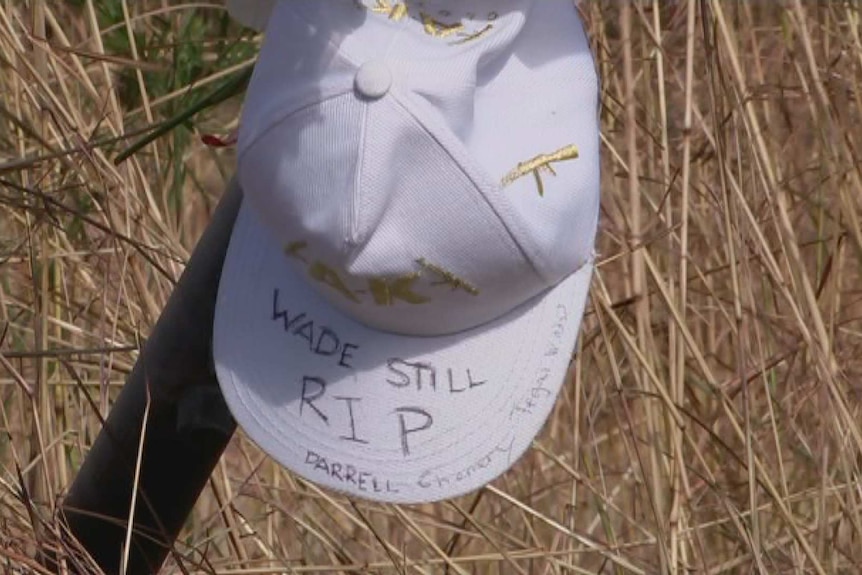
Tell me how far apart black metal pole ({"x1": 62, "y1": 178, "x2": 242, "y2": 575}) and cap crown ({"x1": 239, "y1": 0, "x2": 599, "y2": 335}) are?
0.06 meters

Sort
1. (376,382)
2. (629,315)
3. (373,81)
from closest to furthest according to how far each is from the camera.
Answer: (373,81)
(376,382)
(629,315)

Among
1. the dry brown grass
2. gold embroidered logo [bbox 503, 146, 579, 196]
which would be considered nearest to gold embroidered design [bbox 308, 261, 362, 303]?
gold embroidered logo [bbox 503, 146, 579, 196]

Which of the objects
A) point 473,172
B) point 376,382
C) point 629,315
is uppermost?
point 473,172

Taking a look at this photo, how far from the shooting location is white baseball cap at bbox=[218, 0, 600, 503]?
93cm

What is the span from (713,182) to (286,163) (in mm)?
898

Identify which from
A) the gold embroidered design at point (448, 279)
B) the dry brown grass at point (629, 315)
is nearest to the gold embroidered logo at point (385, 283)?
the gold embroidered design at point (448, 279)

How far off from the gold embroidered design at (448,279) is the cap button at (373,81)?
0.10m

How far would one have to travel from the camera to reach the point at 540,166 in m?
0.98

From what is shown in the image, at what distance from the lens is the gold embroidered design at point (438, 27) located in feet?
3.12

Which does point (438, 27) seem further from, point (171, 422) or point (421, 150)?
point (171, 422)

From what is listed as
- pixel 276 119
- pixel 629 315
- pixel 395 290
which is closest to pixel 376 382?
pixel 395 290

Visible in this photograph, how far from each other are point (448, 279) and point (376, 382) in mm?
86

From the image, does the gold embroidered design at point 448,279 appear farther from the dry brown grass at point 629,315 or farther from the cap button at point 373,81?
the dry brown grass at point 629,315

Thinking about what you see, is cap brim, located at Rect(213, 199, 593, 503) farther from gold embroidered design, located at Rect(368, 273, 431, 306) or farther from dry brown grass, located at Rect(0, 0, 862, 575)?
dry brown grass, located at Rect(0, 0, 862, 575)
